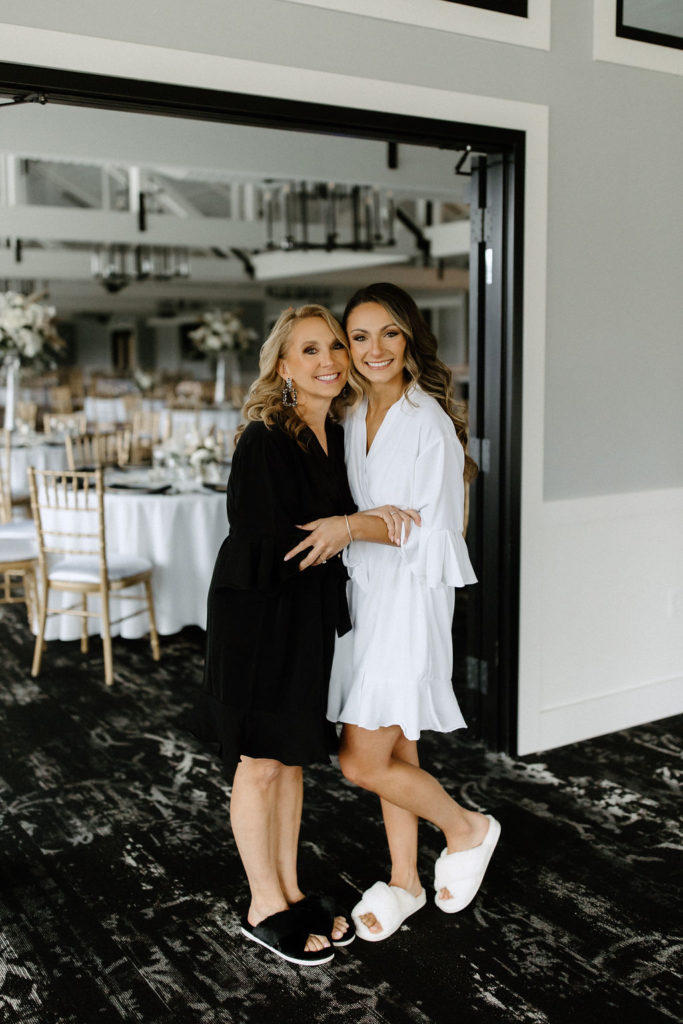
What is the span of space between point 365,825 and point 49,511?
291cm

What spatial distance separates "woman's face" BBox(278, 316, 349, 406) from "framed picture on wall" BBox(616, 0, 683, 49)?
8.15 ft

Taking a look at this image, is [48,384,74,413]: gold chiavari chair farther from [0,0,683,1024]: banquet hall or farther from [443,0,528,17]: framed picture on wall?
[443,0,528,17]: framed picture on wall

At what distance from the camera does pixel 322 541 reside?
237 cm

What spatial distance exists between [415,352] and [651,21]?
256 centimetres

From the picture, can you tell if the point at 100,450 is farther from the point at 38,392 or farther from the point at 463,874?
the point at 38,392

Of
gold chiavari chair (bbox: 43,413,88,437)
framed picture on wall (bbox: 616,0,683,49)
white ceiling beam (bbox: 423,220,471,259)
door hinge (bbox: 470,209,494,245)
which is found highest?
white ceiling beam (bbox: 423,220,471,259)

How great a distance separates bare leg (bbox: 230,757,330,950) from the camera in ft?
8.41

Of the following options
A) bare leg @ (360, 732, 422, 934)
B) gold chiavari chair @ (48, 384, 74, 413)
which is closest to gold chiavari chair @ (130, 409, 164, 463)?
gold chiavari chair @ (48, 384, 74, 413)

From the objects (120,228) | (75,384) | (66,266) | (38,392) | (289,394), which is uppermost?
(66,266)

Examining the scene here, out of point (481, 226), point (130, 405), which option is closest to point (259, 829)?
point (481, 226)

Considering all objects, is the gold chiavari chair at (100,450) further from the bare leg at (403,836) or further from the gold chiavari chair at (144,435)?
the bare leg at (403,836)

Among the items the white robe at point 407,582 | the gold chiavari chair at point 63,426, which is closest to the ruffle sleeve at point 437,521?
the white robe at point 407,582

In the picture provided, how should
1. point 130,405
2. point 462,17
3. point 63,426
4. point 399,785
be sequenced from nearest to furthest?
1. point 399,785
2. point 462,17
3. point 63,426
4. point 130,405

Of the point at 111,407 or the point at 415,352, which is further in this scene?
the point at 111,407
